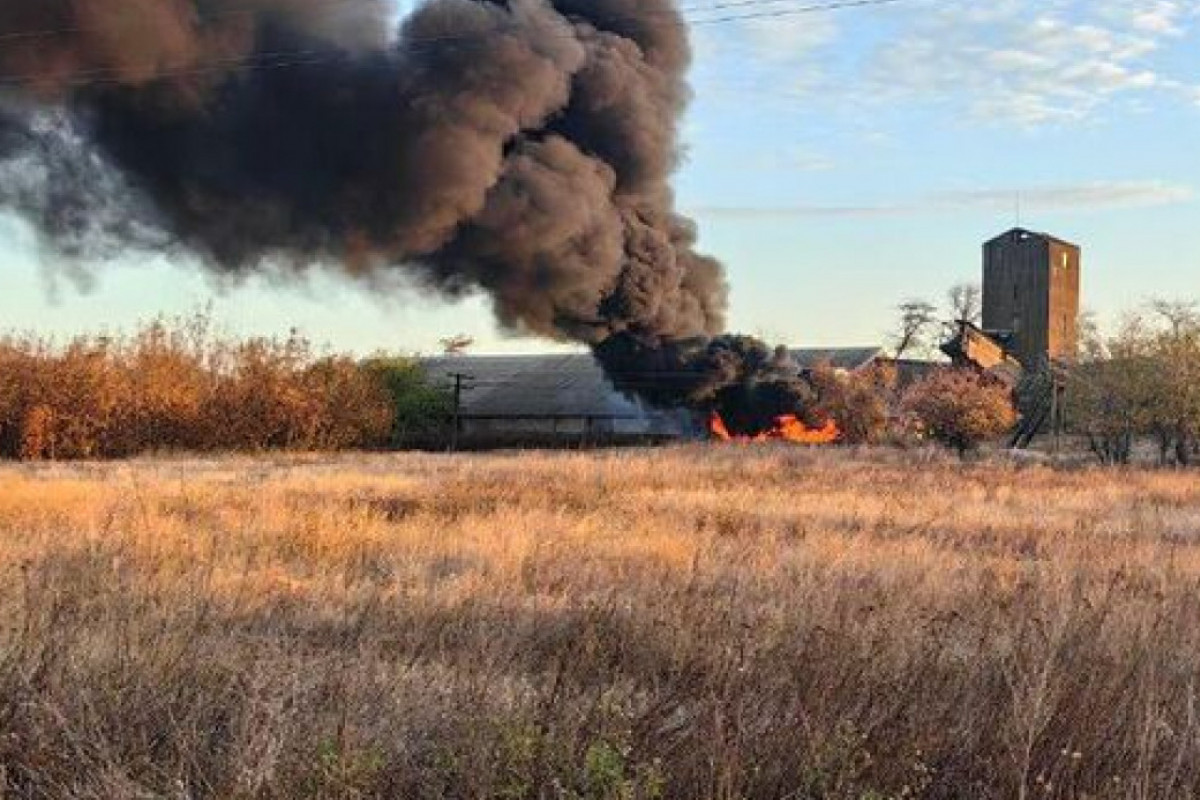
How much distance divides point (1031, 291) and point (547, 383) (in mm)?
28953

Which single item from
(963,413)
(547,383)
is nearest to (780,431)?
(963,413)

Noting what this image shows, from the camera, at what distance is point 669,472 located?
2617 centimetres

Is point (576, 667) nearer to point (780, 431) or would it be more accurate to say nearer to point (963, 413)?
point (963, 413)

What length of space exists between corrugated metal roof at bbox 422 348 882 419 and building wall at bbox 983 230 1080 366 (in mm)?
9503

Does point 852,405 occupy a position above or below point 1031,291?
below

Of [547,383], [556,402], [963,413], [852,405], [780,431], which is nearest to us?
[963,413]

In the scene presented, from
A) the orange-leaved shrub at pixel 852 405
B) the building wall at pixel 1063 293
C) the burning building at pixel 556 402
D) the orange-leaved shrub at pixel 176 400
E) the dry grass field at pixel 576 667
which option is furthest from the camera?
the building wall at pixel 1063 293

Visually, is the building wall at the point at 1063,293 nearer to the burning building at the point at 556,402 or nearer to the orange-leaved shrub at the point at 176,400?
the burning building at the point at 556,402

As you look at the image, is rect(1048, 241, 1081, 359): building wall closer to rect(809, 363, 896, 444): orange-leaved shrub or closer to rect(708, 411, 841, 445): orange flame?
rect(809, 363, 896, 444): orange-leaved shrub

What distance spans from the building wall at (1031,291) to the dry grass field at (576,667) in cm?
6429

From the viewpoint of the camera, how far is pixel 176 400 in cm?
4228

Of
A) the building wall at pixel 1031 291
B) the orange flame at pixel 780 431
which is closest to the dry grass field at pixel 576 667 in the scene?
the orange flame at pixel 780 431

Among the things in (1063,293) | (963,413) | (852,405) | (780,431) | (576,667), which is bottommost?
(576,667)

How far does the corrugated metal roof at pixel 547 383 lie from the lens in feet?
204
